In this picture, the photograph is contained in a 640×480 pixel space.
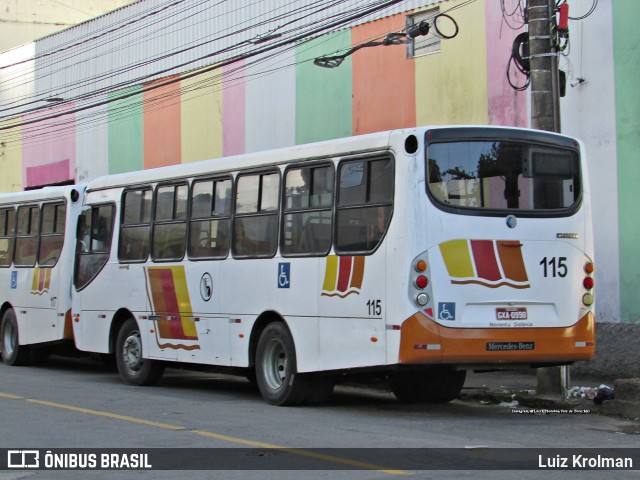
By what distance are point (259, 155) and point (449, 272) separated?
10.8 ft

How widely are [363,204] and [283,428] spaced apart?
8.56 feet

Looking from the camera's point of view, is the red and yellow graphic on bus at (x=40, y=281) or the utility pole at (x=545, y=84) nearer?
the utility pole at (x=545, y=84)

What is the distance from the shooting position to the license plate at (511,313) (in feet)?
38.2

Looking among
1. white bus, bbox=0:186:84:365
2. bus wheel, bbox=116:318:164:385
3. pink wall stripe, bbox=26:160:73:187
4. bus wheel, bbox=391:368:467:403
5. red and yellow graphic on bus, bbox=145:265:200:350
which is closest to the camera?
bus wheel, bbox=391:368:467:403

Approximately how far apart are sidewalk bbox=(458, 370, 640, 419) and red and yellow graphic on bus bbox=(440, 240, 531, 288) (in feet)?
5.89

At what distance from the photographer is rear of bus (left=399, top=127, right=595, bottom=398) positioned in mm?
11422

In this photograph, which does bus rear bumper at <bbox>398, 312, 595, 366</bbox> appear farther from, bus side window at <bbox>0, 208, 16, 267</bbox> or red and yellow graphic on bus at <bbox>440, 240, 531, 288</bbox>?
bus side window at <bbox>0, 208, 16, 267</bbox>

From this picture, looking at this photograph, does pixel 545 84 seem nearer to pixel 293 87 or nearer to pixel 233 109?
pixel 293 87

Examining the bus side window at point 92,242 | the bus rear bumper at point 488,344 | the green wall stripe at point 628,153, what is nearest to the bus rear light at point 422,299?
the bus rear bumper at point 488,344

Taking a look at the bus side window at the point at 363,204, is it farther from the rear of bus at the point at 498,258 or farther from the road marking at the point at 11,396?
the road marking at the point at 11,396

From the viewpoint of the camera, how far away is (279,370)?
13305 mm

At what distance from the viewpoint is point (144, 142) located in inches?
1117

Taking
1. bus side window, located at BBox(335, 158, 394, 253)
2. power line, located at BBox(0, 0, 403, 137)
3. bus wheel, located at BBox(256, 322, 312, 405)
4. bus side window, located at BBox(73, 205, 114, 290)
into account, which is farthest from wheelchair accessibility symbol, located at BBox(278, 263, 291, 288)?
power line, located at BBox(0, 0, 403, 137)

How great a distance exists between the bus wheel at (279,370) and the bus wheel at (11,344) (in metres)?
7.70
